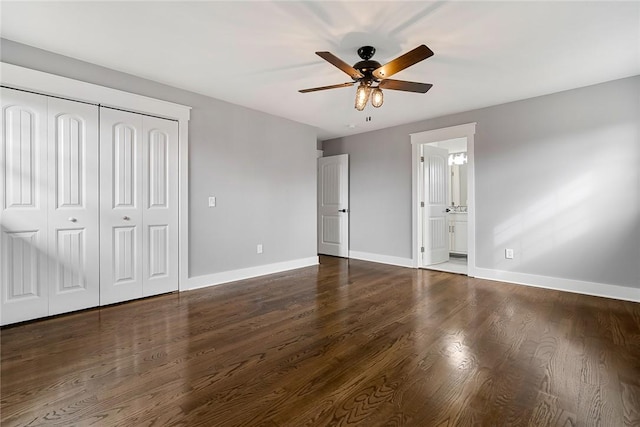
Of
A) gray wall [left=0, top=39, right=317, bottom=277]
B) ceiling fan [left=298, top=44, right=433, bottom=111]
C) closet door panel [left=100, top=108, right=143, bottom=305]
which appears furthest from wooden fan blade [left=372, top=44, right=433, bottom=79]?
closet door panel [left=100, top=108, right=143, bottom=305]

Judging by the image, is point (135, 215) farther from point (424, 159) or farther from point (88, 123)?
point (424, 159)

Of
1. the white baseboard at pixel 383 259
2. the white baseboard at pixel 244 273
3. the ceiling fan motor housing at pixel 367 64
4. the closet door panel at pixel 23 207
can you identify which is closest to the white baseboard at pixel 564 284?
the white baseboard at pixel 383 259

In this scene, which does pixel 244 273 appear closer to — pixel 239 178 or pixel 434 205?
pixel 239 178

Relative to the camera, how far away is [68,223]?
2832 mm

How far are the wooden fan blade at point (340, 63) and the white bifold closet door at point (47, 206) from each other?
2440 millimetres

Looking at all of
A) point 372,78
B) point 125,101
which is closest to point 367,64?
point 372,78

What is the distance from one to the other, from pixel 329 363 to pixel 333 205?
4.44m

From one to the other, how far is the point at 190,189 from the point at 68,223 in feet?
4.08

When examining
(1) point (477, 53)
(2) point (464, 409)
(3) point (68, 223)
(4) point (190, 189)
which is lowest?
(2) point (464, 409)

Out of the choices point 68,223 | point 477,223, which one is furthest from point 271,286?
point 477,223

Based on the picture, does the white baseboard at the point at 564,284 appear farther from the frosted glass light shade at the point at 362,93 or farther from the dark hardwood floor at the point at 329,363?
the frosted glass light shade at the point at 362,93

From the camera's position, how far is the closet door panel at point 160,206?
3.34 metres

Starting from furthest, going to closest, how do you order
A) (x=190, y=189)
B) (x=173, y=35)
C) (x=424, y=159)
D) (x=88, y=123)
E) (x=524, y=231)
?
(x=424, y=159)
(x=524, y=231)
(x=190, y=189)
(x=88, y=123)
(x=173, y=35)

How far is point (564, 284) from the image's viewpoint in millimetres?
3672
